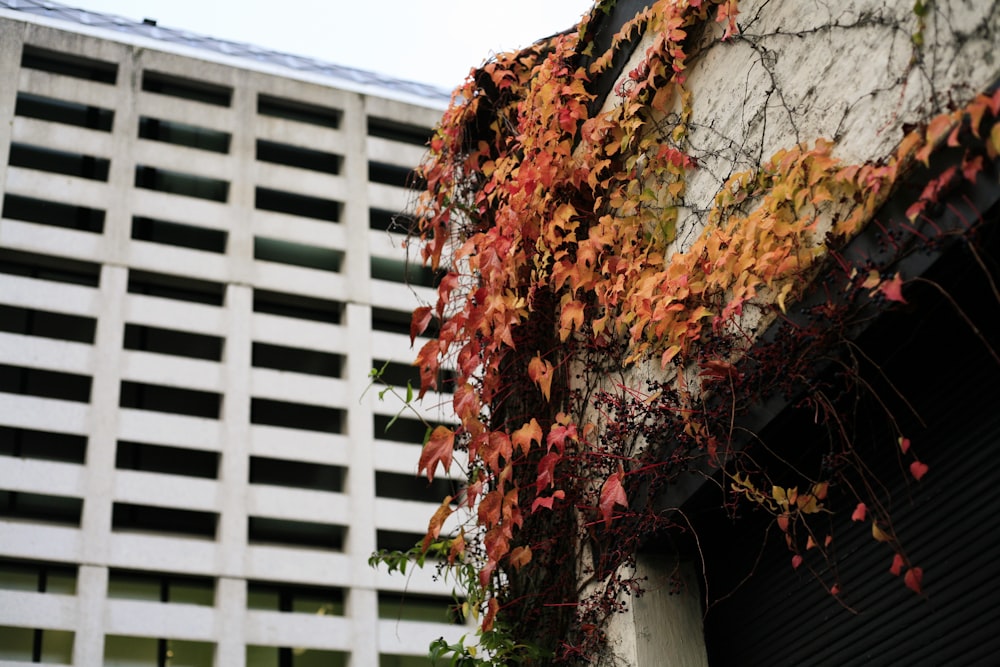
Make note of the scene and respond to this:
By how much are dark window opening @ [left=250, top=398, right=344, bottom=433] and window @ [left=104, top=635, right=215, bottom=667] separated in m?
4.92

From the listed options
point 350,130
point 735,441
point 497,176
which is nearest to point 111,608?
point 350,130

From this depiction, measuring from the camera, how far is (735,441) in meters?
3.23

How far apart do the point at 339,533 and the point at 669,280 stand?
1941cm

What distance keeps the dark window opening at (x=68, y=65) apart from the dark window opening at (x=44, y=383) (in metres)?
7.10

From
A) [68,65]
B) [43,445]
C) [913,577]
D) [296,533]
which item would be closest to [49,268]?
[43,445]

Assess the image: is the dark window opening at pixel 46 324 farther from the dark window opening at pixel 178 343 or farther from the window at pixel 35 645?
the window at pixel 35 645

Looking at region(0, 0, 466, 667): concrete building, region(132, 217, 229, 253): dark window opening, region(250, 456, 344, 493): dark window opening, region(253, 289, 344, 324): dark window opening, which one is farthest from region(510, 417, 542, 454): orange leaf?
region(132, 217, 229, 253): dark window opening

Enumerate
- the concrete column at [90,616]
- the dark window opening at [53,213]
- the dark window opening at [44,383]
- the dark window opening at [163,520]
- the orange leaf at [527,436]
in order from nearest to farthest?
the orange leaf at [527,436] < the concrete column at [90,616] < the dark window opening at [163,520] < the dark window opening at [44,383] < the dark window opening at [53,213]

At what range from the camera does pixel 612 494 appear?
3572 mm

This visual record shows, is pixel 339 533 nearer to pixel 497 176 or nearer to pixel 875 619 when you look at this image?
pixel 497 176

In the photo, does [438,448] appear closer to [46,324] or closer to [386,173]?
[46,324]

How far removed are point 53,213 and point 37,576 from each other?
7.96 meters

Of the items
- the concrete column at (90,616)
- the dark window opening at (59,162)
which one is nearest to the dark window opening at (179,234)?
the dark window opening at (59,162)

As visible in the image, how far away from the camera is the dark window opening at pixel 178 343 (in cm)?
2255
